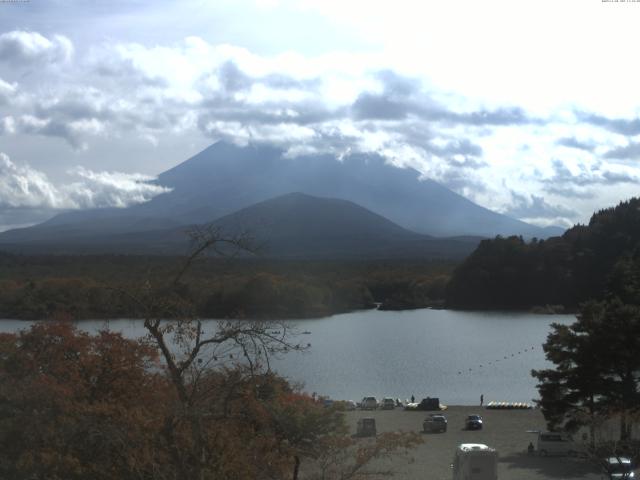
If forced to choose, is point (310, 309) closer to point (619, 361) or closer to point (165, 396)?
point (619, 361)

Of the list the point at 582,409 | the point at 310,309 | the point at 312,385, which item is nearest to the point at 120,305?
the point at 582,409

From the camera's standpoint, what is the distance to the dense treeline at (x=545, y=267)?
52.4 meters

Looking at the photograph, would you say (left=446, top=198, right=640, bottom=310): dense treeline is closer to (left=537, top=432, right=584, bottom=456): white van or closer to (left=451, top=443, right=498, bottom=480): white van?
(left=537, top=432, right=584, bottom=456): white van

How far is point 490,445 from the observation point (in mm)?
14094

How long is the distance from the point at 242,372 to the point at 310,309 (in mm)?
40836

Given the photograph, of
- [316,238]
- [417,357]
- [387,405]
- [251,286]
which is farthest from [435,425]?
[316,238]

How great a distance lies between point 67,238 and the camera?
405 ft

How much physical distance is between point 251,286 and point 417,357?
42.4 feet

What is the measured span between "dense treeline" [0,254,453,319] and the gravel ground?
21.0 ft

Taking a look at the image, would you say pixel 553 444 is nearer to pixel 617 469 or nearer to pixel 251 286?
pixel 617 469

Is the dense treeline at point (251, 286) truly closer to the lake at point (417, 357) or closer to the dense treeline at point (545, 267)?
the lake at point (417, 357)

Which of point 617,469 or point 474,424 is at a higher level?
point 617,469

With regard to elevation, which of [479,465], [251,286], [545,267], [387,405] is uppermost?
[545,267]

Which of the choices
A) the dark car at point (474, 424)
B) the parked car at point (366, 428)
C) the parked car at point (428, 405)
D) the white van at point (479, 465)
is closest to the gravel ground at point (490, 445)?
the dark car at point (474, 424)
